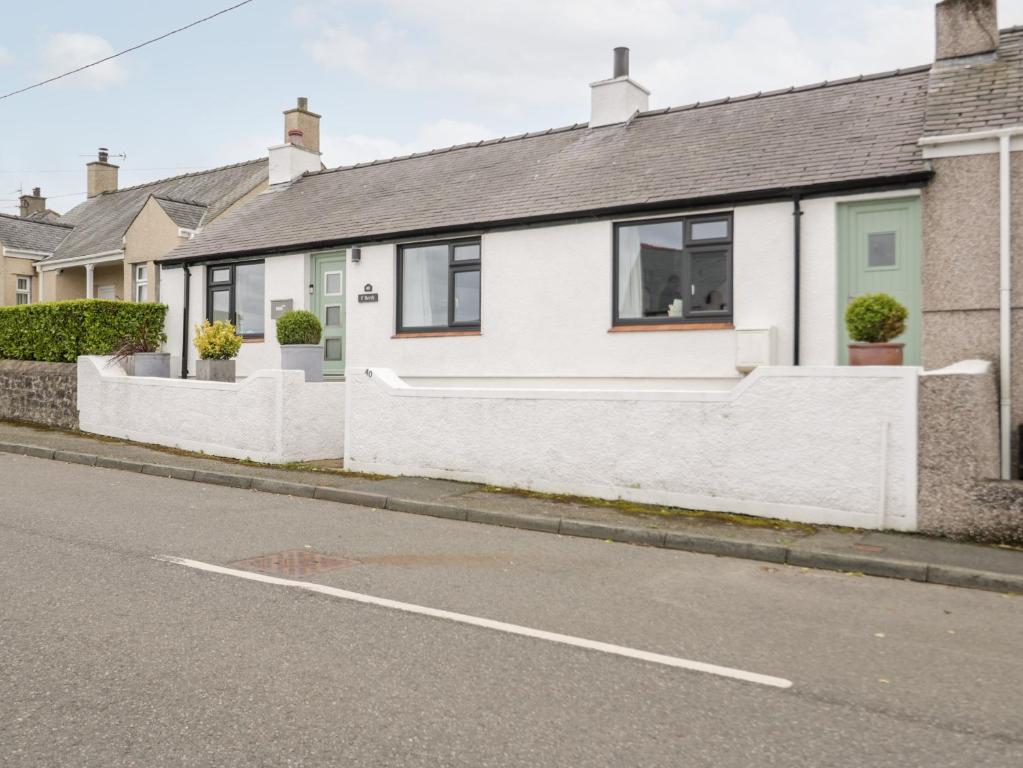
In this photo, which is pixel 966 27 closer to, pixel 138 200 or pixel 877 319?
pixel 877 319

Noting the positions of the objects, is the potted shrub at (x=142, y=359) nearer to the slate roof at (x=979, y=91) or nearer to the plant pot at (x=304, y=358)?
the plant pot at (x=304, y=358)

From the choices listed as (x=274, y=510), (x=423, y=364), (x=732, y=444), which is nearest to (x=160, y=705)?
(x=274, y=510)

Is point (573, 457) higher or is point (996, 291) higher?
point (996, 291)

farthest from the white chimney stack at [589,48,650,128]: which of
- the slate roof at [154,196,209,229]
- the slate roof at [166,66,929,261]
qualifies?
the slate roof at [154,196,209,229]

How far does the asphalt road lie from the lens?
11.9 ft

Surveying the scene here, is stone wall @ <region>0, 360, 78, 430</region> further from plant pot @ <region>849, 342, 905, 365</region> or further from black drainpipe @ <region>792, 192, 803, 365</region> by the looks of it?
plant pot @ <region>849, 342, 905, 365</region>

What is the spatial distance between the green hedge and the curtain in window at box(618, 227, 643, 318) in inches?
411

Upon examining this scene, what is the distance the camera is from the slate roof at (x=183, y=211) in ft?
73.4

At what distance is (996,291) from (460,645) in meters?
8.39

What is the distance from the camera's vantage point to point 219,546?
741 cm

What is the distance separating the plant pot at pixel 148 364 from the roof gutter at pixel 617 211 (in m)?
2.84

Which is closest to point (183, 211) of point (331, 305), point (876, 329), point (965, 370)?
point (331, 305)

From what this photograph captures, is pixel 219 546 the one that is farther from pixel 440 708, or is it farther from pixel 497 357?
pixel 497 357

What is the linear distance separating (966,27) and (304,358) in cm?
1111
